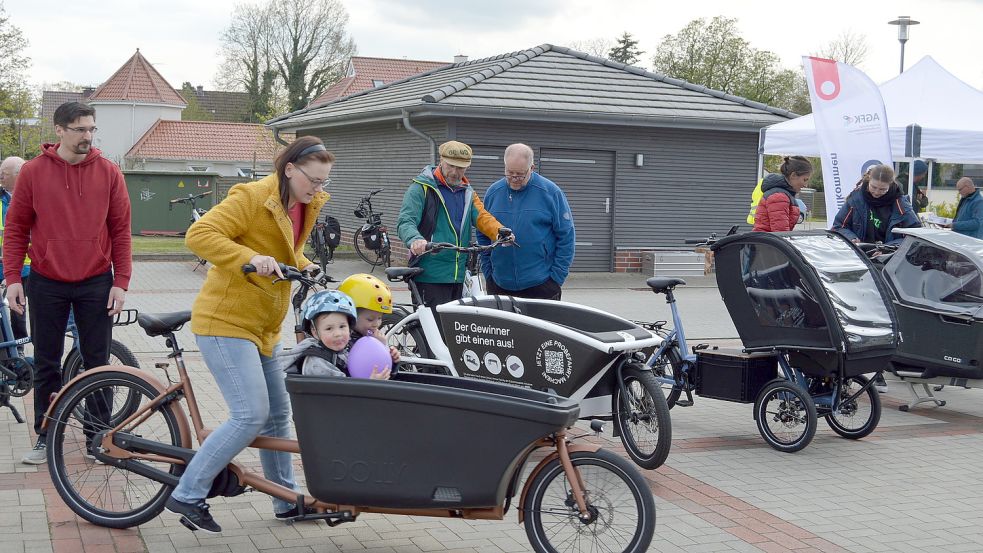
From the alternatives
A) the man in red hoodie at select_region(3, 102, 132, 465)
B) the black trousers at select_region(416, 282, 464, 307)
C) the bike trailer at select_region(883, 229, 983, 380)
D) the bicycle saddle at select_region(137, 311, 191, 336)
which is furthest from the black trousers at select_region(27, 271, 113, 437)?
the bike trailer at select_region(883, 229, 983, 380)

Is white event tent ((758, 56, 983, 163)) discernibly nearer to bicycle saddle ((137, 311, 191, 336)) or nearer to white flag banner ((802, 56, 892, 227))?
white flag banner ((802, 56, 892, 227))

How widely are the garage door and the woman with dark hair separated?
9850 millimetres

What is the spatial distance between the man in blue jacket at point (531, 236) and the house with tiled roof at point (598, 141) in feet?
34.5

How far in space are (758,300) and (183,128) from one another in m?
56.7

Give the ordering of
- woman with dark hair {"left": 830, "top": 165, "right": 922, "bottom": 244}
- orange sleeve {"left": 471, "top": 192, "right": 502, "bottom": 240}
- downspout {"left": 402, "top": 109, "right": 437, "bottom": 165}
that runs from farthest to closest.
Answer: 1. downspout {"left": 402, "top": 109, "right": 437, "bottom": 165}
2. woman with dark hair {"left": 830, "top": 165, "right": 922, "bottom": 244}
3. orange sleeve {"left": 471, "top": 192, "right": 502, "bottom": 240}

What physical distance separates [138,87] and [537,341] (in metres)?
61.1

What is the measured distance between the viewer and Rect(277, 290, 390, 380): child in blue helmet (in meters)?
4.48

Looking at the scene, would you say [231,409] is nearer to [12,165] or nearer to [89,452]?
[89,452]

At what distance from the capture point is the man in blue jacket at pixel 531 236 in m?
7.48

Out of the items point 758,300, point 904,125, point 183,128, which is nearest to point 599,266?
point 904,125

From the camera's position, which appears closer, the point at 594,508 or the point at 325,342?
the point at 594,508

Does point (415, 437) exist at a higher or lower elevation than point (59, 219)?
lower

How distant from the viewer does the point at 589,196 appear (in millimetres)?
19734

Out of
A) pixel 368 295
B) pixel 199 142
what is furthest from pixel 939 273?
pixel 199 142
